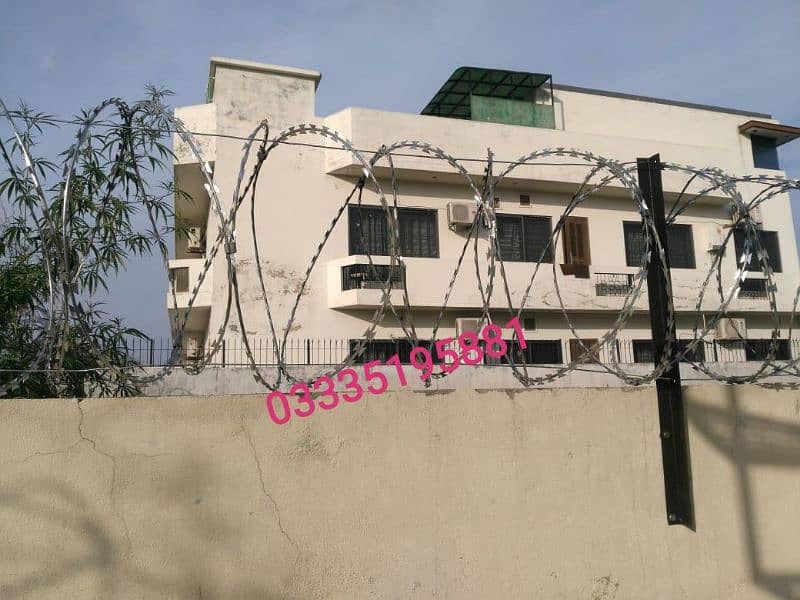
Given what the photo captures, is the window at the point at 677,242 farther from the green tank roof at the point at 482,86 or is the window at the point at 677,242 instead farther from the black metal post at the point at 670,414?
the black metal post at the point at 670,414

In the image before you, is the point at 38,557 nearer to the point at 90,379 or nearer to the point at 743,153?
the point at 90,379

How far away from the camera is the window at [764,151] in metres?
16.5

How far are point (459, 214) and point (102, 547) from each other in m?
9.93

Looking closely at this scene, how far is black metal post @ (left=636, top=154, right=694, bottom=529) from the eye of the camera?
5297 millimetres

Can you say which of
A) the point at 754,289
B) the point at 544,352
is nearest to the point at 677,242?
the point at 754,289

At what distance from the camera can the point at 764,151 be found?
54.6 feet

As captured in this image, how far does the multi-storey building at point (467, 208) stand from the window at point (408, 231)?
3 centimetres

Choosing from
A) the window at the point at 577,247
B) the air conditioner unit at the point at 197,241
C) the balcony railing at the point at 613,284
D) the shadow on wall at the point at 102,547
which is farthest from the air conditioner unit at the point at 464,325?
the shadow on wall at the point at 102,547

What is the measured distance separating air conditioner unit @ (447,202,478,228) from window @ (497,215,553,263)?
2.85 ft

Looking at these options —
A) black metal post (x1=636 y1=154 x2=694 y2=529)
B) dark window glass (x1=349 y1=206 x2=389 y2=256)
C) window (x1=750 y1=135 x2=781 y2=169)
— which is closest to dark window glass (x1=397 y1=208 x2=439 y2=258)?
dark window glass (x1=349 y1=206 x2=389 y2=256)

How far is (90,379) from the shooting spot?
17.4ft

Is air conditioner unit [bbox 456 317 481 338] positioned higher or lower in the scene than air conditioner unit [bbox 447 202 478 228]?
lower

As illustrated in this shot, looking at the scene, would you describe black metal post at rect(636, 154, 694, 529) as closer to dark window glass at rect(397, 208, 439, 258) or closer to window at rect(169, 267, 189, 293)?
dark window glass at rect(397, 208, 439, 258)

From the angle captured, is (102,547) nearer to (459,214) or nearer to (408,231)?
(408,231)
